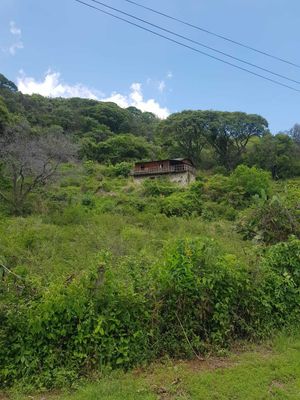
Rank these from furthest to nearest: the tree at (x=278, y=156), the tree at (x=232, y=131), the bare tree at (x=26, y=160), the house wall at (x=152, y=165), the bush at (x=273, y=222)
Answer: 1. the tree at (x=232, y=131)
2. the tree at (x=278, y=156)
3. the house wall at (x=152, y=165)
4. the bare tree at (x=26, y=160)
5. the bush at (x=273, y=222)

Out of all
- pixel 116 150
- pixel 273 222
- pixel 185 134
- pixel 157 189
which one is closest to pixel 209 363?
pixel 273 222

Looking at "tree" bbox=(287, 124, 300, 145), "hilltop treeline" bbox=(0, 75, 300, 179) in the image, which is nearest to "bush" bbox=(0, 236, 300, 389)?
"hilltop treeline" bbox=(0, 75, 300, 179)

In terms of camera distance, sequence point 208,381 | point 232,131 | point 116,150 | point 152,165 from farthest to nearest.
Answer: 1. point 232,131
2. point 116,150
3. point 152,165
4. point 208,381

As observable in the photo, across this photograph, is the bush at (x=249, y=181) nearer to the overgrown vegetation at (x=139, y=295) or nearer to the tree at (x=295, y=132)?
the overgrown vegetation at (x=139, y=295)

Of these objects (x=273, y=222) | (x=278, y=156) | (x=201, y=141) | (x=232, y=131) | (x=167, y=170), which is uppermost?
(x=232, y=131)

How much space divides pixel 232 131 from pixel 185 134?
5.17 m

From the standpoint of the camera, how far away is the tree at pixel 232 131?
128 feet

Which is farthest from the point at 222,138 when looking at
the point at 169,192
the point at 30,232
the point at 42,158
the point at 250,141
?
the point at 30,232

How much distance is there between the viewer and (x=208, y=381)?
309 centimetres

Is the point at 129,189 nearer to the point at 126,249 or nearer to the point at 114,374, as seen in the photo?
the point at 126,249

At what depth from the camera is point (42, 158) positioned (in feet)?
64.7

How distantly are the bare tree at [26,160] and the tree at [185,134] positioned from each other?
20.9 m

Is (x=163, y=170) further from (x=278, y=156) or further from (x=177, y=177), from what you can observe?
(x=278, y=156)

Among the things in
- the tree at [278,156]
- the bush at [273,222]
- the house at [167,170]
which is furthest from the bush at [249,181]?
the bush at [273,222]
